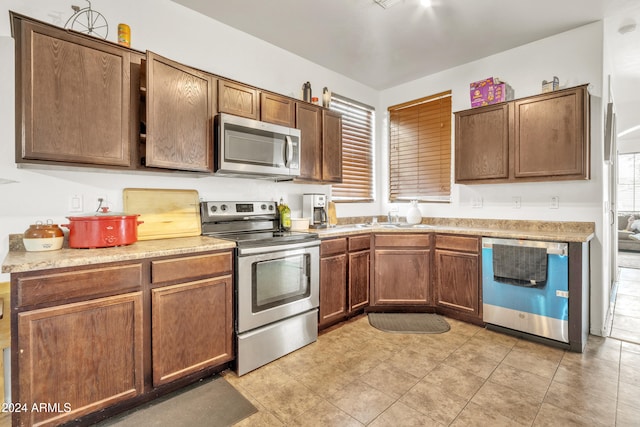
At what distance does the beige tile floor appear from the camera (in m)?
1.74

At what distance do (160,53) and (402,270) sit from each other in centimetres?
290

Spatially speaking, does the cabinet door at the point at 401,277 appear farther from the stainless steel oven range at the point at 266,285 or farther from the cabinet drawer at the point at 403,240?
the stainless steel oven range at the point at 266,285

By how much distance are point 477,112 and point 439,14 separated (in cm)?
105

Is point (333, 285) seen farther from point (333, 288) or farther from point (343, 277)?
point (343, 277)

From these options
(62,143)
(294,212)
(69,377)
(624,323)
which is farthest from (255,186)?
(624,323)

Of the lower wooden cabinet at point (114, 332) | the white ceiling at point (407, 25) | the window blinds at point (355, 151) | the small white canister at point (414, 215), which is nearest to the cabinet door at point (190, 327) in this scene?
the lower wooden cabinet at point (114, 332)

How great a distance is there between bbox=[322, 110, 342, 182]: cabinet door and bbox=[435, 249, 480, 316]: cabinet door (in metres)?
1.34

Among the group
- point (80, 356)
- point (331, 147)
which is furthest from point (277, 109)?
point (80, 356)

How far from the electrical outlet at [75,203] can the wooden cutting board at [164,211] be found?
25 centimetres

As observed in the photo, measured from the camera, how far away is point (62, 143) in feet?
5.89

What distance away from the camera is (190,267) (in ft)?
6.47

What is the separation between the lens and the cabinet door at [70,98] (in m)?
1.69

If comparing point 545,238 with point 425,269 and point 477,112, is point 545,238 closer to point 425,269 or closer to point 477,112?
point 425,269

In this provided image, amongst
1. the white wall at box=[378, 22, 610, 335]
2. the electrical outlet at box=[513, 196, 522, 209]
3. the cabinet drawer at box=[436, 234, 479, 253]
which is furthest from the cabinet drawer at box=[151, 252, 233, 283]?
the electrical outlet at box=[513, 196, 522, 209]
